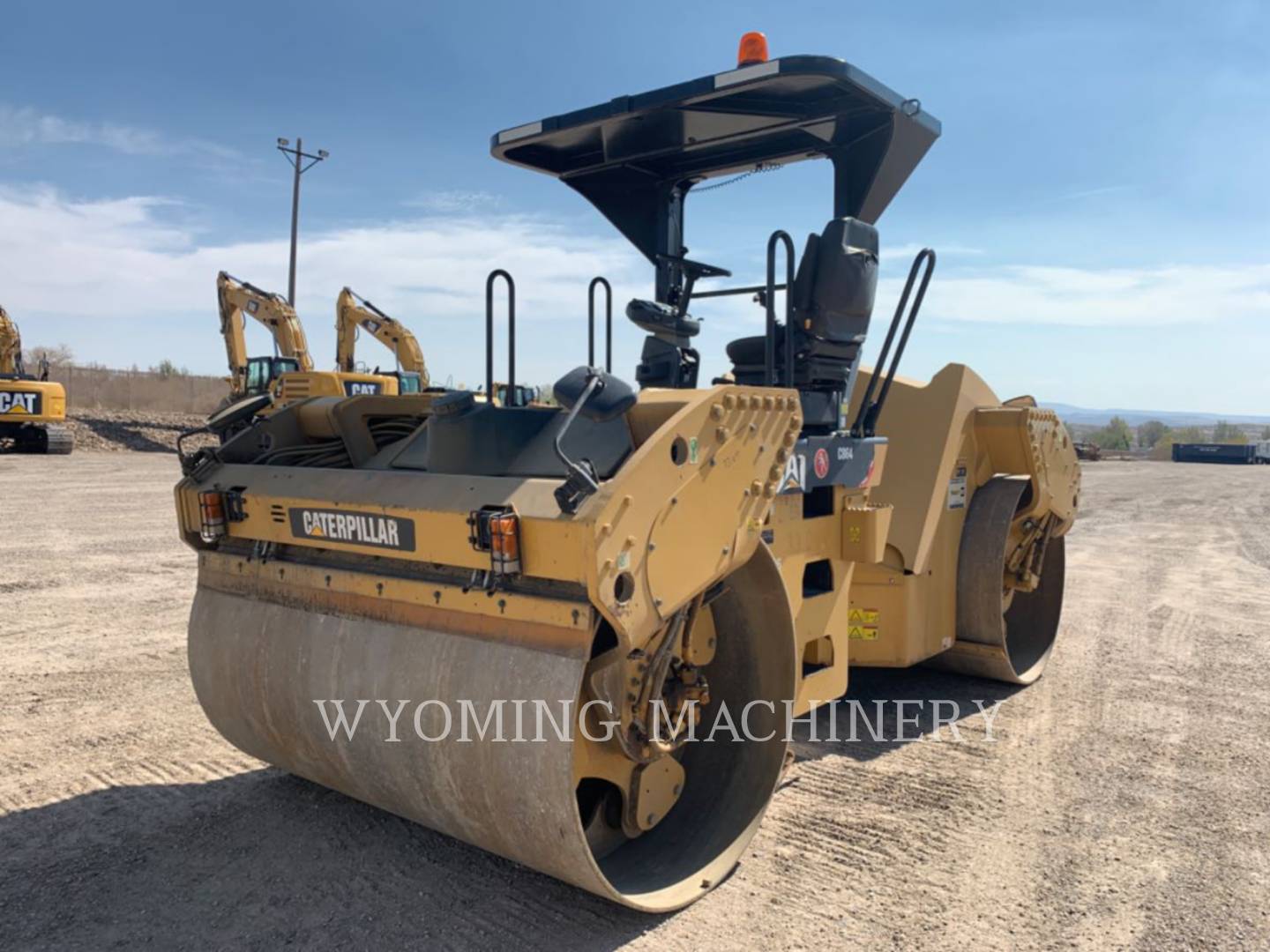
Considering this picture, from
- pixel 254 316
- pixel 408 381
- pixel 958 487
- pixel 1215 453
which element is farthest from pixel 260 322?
pixel 1215 453

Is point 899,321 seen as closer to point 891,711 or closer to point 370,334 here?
point 891,711

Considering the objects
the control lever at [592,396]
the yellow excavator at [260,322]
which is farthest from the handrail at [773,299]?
the yellow excavator at [260,322]

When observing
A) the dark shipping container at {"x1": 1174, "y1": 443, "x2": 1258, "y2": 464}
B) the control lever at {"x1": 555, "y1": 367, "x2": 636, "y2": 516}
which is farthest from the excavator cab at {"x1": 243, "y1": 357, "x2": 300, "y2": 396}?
the dark shipping container at {"x1": 1174, "y1": 443, "x2": 1258, "y2": 464}

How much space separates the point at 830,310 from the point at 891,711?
2.22 m

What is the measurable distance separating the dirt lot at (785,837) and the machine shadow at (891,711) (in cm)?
3

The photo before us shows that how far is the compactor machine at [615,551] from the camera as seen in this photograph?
8.80ft

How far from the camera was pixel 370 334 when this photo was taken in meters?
21.5

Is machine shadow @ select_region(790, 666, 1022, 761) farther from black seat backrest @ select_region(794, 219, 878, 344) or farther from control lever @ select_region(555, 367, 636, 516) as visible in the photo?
control lever @ select_region(555, 367, 636, 516)

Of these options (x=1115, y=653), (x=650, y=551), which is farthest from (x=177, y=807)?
(x=1115, y=653)

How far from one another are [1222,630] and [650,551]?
5981mm

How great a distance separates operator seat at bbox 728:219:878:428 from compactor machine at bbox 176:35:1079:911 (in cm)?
1

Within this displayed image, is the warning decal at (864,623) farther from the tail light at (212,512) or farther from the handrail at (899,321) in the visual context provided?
the tail light at (212,512)

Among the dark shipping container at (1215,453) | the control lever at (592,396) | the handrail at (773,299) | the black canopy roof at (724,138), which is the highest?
the black canopy roof at (724,138)

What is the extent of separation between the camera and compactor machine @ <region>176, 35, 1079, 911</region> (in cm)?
268
